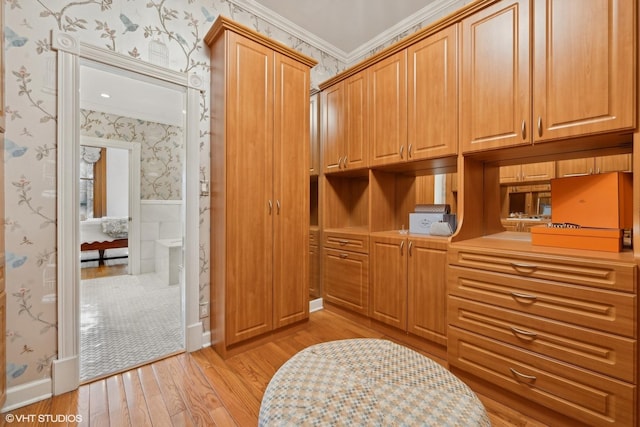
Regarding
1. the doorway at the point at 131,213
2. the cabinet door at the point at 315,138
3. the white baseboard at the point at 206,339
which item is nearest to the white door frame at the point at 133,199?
the doorway at the point at 131,213

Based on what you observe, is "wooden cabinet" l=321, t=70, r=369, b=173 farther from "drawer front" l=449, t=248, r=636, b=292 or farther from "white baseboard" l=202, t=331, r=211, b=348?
"white baseboard" l=202, t=331, r=211, b=348

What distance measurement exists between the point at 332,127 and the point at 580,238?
213 cm

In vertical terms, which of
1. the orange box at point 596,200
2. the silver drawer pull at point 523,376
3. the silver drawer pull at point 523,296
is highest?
the orange box at point 596,200

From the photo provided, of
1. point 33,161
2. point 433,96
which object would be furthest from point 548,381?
point 33,161

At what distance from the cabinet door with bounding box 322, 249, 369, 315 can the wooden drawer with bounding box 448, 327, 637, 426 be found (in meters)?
0.91

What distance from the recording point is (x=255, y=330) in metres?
2.09

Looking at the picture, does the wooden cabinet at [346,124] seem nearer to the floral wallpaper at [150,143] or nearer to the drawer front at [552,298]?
the drawer front at [552,298]

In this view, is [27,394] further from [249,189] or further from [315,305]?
[315,305]

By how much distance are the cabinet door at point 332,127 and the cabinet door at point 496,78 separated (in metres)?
1.18

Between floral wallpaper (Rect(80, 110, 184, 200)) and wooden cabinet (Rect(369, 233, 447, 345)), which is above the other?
floral wallpaper (Rect(80, 110, 184, 200))

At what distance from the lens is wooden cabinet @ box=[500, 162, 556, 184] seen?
6.21 ft

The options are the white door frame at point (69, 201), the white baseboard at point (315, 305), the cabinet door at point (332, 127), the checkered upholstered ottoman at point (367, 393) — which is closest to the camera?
the checkered upholstered ottoman at point (367, 393)

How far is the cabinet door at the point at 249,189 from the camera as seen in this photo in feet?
6.44

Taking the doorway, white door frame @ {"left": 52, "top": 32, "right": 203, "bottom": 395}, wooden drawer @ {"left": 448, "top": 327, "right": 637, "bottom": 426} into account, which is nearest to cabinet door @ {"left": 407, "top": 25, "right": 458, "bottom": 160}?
wooden drawer @ {"left": 448, "top": 327, "right": 637, "bottom": 426}
